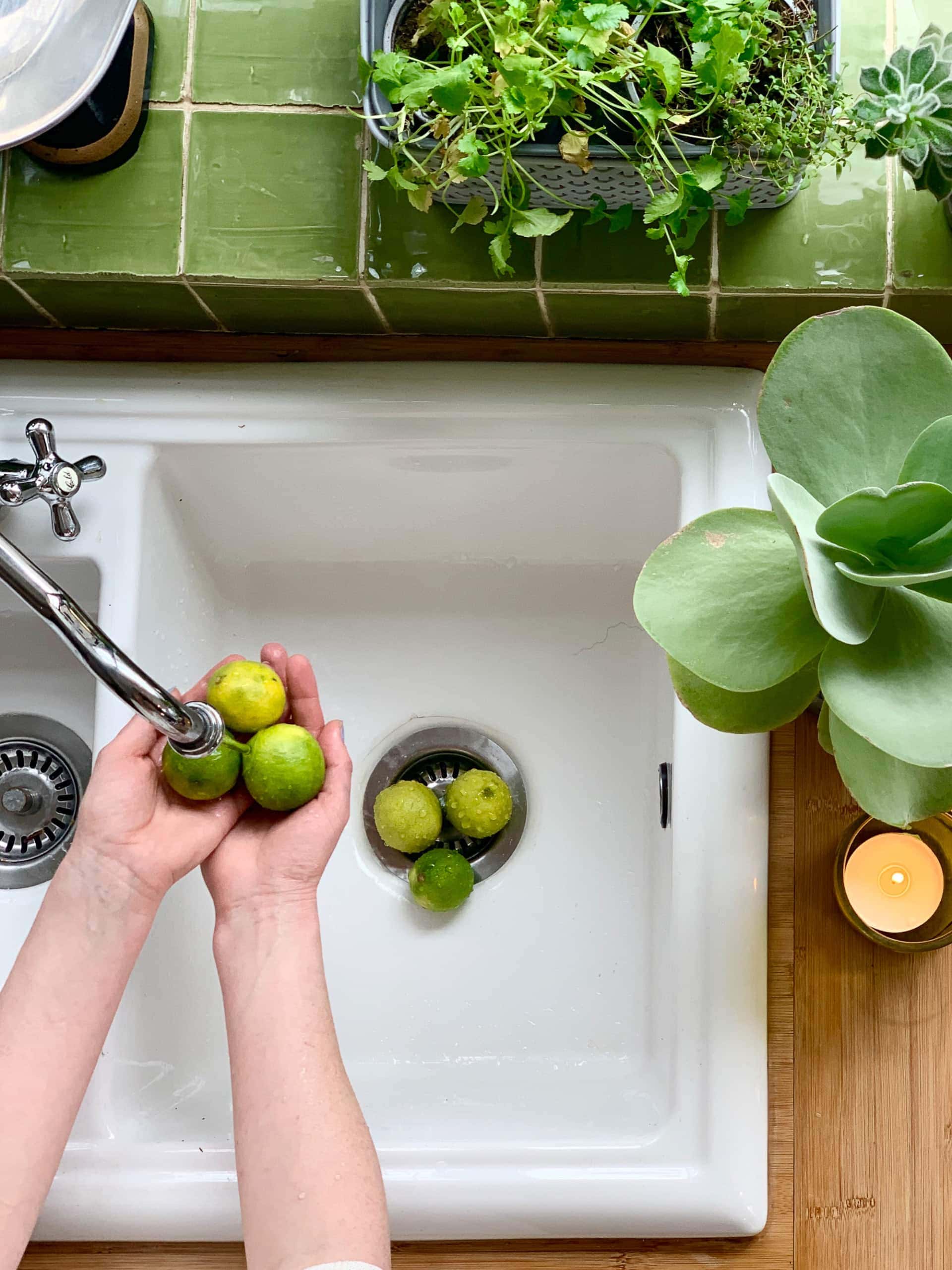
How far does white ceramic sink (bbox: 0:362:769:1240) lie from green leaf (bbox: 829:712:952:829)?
200 mm

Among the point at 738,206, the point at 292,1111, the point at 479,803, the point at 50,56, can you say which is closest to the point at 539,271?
the point at 738,206

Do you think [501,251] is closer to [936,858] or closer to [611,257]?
[611,257]

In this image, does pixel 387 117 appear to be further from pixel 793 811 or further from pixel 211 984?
pixel 211 984

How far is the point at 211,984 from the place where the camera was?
3.09 feet

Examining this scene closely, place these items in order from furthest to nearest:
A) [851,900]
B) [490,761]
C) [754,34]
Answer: [490,761], [851,900], [754,34]

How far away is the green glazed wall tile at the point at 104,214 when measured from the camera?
792 mm

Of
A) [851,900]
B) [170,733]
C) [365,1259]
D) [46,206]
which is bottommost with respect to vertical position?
[365,1259]

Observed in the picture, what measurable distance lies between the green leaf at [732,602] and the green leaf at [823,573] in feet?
0.10

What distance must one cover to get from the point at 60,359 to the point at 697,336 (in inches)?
21.5

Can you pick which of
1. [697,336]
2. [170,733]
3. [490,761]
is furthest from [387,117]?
[490,761]

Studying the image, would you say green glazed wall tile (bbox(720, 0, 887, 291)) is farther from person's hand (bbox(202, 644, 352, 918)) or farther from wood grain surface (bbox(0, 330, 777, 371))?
person's hand (bbox(202, 644, 352, 918))

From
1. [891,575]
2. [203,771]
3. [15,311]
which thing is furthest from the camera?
[15,311]

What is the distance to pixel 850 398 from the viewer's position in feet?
1.95

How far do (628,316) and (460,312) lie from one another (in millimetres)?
136
